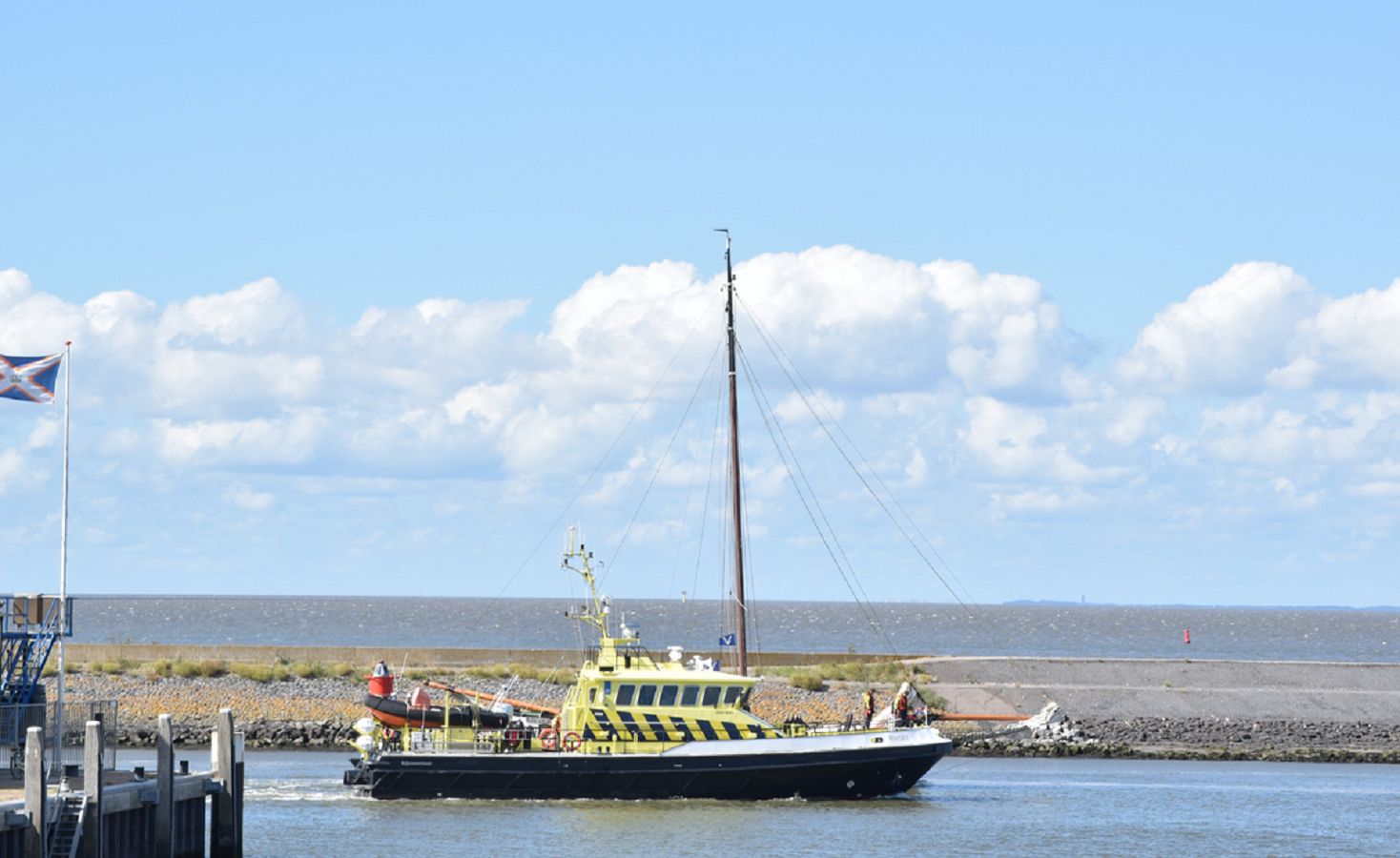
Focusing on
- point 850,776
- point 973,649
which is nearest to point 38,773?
point 850,776

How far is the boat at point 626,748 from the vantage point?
3797cm

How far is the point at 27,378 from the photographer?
1069 inches

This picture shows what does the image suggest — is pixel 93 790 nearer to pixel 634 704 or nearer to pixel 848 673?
pixel 634 704

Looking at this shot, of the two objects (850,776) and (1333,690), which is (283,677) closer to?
(850,776)

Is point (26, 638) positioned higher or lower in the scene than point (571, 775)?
higher

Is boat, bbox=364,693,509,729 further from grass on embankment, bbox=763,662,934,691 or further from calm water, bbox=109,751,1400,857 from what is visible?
grass on embankment, bbox=763,662,934,691

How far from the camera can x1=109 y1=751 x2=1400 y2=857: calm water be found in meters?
32.8

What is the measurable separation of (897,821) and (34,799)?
721 inches

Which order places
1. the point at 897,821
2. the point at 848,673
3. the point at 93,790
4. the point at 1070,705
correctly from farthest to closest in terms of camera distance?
the point at 848,673
the point at 1070,705
the point at 897,821
the point at 93,790

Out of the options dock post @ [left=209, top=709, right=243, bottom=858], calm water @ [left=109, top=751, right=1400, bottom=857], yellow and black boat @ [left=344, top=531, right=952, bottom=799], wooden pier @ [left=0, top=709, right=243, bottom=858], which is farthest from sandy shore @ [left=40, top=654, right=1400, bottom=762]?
wooden pier @ [left=0, top=709, right=243, bottom=858]

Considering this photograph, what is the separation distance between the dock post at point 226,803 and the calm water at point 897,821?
3.51 meters

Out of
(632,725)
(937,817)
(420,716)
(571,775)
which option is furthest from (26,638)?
(937,817)

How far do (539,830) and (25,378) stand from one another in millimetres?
12690

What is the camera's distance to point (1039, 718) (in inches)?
2039
